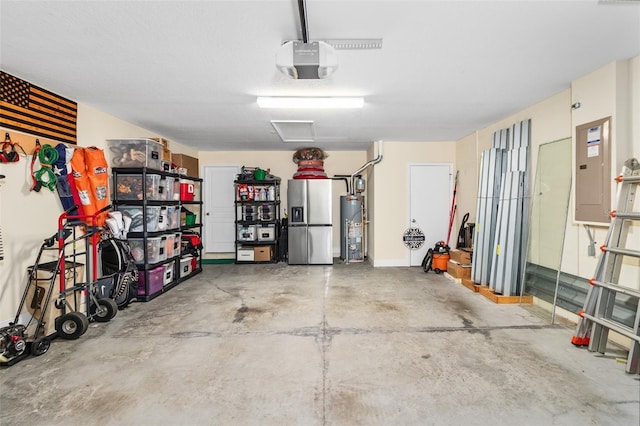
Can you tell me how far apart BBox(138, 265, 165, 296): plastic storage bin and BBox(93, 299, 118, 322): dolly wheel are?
27.0 inches

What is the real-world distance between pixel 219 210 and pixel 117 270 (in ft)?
10.6

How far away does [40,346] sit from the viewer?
2.54 m

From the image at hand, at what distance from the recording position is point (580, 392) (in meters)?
1.98

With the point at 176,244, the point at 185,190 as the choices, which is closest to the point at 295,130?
the point at 185,190

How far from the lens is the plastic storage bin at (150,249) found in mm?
4004

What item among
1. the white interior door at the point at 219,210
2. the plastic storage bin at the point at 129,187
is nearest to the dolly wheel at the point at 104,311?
the plastic storage bin at the point at 129,187

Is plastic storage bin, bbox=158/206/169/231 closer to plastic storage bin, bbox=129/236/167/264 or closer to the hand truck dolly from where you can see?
plastic storage bin, bbox=129/236/167/264

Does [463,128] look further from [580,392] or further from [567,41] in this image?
[580,392]

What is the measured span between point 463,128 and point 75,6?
496 cm

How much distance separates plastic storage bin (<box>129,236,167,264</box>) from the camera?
4.00 m

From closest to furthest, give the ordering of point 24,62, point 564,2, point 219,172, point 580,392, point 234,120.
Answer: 1. point 564,2
2. point 580,392
3. point 24,62
4. point 234,120
5. point 219,172

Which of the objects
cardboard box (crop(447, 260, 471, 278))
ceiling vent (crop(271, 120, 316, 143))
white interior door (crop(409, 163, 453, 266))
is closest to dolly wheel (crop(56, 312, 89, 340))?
ceiling vent (crop(271, 120, 316, 143))

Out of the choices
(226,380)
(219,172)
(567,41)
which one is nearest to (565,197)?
(567,41)

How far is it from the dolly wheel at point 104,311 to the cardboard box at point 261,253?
318cm
